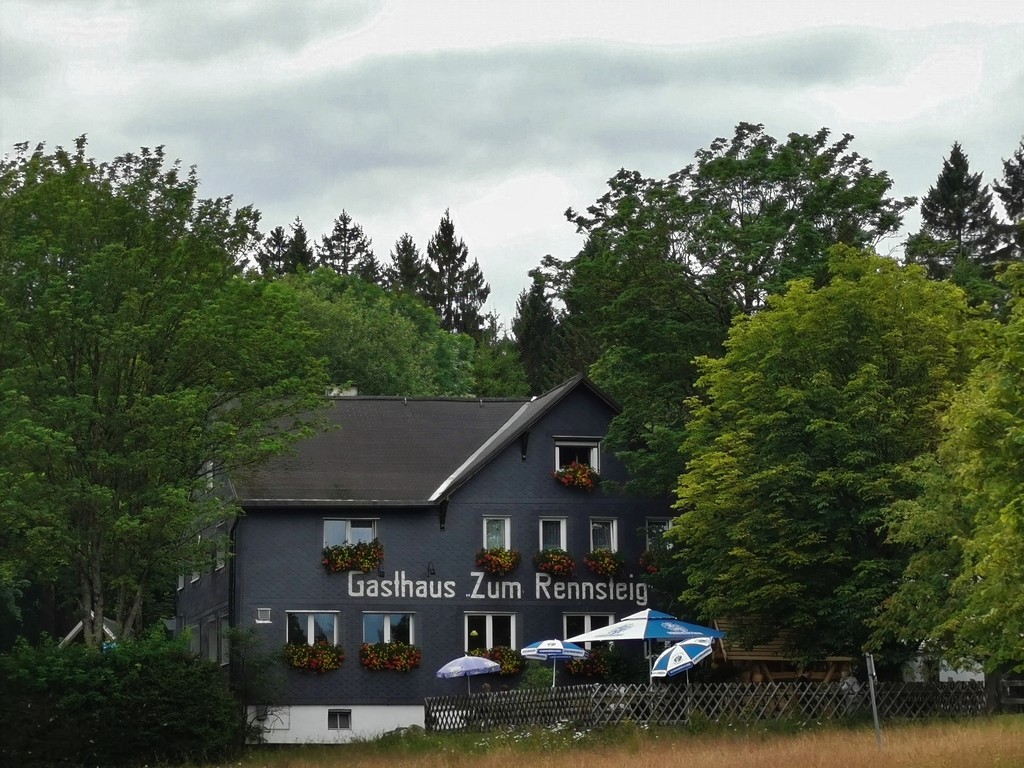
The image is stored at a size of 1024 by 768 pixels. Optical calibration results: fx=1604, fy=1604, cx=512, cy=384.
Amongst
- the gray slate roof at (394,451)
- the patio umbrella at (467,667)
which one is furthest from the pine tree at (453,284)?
the patio umbrella at (467,667)

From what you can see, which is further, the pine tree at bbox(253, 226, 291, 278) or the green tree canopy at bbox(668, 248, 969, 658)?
the pine tree at bbox(253, 226, 291, 278)

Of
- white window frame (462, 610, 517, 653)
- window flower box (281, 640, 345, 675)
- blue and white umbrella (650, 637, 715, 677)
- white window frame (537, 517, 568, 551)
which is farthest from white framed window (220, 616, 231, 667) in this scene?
blue and white umbrella (650, 637, 715, 677)

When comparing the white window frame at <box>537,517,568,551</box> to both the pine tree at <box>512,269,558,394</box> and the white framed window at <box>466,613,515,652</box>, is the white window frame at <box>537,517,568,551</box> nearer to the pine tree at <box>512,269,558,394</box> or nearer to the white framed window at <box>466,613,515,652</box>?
the white framed window at <box>466,613,515,652</box>

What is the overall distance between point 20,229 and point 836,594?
64.9 ft

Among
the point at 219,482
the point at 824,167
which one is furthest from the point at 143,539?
the point at 824,167

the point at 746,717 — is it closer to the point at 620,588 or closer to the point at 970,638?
the point at 970,638

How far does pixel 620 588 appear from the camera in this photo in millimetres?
45562

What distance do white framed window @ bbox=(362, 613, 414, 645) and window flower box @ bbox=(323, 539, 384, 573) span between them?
1.33 metres

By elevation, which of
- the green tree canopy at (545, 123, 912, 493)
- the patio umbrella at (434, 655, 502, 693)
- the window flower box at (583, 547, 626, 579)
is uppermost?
the green tree canopy at (545, 123, 912, 493)

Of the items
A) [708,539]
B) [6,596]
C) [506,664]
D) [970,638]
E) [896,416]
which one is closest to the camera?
[970,638]

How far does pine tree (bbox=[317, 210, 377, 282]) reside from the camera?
10406 centimetres

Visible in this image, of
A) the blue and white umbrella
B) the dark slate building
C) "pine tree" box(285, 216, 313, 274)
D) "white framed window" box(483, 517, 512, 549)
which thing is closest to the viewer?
the blue and white umbrella

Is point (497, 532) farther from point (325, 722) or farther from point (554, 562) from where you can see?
point (325, 722)

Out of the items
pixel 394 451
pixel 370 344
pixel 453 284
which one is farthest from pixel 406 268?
pixel 394 451
